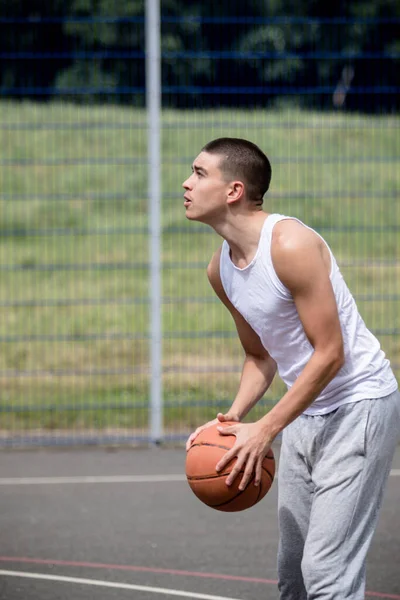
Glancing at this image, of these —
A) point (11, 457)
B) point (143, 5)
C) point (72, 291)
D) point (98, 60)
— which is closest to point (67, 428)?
point (11, 457)

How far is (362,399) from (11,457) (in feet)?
16.7

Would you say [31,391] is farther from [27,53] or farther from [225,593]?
[225,593]

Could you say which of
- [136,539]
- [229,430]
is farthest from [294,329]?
[136,539]

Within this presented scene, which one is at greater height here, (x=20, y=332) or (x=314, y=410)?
(x=314, y=410)

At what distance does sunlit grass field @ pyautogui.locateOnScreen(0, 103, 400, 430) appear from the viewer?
894 cm

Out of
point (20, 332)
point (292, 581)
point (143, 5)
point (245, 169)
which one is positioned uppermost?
point (143, 5)

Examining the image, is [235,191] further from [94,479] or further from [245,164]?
[94,479]

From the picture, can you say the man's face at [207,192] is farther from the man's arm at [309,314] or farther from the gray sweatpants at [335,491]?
the gray sweatpants at [335,491]

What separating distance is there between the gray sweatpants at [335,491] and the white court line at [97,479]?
149 inches

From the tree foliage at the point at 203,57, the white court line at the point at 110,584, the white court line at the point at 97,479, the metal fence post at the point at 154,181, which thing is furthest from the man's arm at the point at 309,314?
the tree foliage at the point at 203,57

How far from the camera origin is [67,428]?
9258mm

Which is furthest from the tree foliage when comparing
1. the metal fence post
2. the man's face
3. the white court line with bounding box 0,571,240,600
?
the man's face

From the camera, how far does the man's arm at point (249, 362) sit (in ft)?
14.1

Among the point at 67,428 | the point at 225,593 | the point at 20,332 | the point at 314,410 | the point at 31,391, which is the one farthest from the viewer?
the point at 20,332
